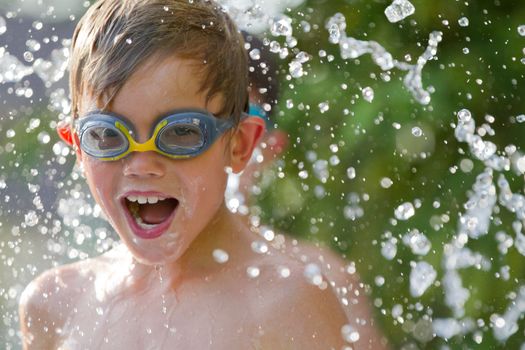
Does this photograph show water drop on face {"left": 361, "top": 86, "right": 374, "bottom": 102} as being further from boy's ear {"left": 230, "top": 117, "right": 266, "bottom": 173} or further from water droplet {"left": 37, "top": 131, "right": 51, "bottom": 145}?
water droplet {"left": 37, "top": 131, "right": 51, "bottom": 145}

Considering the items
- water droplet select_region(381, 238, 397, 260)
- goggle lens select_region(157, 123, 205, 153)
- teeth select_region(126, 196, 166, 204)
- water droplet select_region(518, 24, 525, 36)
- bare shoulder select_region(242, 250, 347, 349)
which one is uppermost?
goggle lens select_region(157, 123, 205, 153)

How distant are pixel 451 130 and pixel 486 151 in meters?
0.19

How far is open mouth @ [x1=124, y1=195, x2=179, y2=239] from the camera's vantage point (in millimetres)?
2670

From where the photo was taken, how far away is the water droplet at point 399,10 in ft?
13.6

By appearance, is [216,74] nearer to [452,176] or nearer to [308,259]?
[308,259]

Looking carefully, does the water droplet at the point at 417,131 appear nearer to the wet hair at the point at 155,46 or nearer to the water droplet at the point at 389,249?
the water droplet at the point at 389,249

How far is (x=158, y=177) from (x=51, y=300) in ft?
2.27

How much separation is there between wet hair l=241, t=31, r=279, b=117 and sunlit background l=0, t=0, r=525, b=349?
0.06 m

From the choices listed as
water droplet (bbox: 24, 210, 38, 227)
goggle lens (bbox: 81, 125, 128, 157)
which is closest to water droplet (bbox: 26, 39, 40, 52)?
water droplet (bbox: 24, 210, 38, 227)

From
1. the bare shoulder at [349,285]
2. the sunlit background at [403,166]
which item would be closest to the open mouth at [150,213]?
the bare shoulder at [349,285]

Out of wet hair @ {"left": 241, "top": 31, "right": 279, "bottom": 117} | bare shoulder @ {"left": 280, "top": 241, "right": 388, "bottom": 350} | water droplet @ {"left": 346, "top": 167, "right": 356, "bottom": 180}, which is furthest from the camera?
water droplet @ {"left": 346, "top": 167, "right": 356, "bottom": 180}

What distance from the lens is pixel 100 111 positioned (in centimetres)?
267

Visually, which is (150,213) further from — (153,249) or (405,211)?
(405,211)

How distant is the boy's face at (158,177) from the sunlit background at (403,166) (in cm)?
118
